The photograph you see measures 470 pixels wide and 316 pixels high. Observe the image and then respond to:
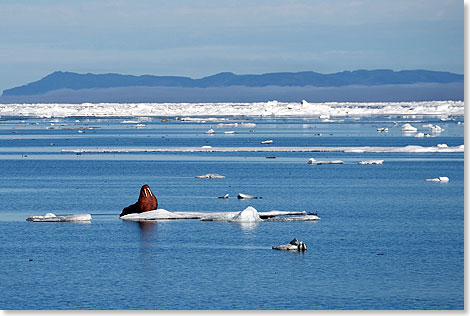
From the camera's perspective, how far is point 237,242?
20.4m

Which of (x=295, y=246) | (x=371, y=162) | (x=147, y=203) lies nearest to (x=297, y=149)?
(x=371, y=162)

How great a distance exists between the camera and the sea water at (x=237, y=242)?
15398mm

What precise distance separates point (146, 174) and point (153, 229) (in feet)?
51.4

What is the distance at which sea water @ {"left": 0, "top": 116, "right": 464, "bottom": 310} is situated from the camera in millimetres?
15398

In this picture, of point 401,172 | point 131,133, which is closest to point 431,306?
point 401,172

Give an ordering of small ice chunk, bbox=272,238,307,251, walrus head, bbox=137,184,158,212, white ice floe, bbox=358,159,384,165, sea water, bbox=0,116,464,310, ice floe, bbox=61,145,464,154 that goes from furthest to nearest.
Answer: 1. ice floe, bbox=61,145,464,154
2. white ice floe, bbox=358,159,384,165
3. walrus head, bbox=137,184,158,212
4. small ice chunk, bbox=272,238,307,251
5. sea water, bbox=0,116,464,310

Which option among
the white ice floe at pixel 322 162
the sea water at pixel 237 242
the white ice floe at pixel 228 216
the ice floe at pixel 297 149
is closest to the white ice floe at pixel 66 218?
the sea water at pixel 237 242

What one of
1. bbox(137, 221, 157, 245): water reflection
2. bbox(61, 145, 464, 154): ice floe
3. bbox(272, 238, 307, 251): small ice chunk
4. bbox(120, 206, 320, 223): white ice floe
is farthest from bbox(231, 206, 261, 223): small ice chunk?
bbox(61, 145, 464, 154): ice floe

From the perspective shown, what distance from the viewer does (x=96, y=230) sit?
22.4m

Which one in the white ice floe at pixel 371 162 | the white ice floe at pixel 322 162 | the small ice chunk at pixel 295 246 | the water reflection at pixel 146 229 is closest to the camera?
the small ice chunk at pixel 295 246

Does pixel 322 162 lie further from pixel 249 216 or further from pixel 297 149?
pixel 249 216

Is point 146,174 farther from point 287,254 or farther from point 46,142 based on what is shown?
point 46,142

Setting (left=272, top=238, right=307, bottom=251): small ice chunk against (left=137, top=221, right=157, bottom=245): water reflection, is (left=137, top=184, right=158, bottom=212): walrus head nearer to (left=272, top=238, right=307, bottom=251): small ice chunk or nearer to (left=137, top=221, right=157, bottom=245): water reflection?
(left=137, top=221, right=157, bottom=245): water reflection

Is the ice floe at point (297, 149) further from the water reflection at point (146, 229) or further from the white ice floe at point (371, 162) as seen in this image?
the water reflection at point (146, 229)
